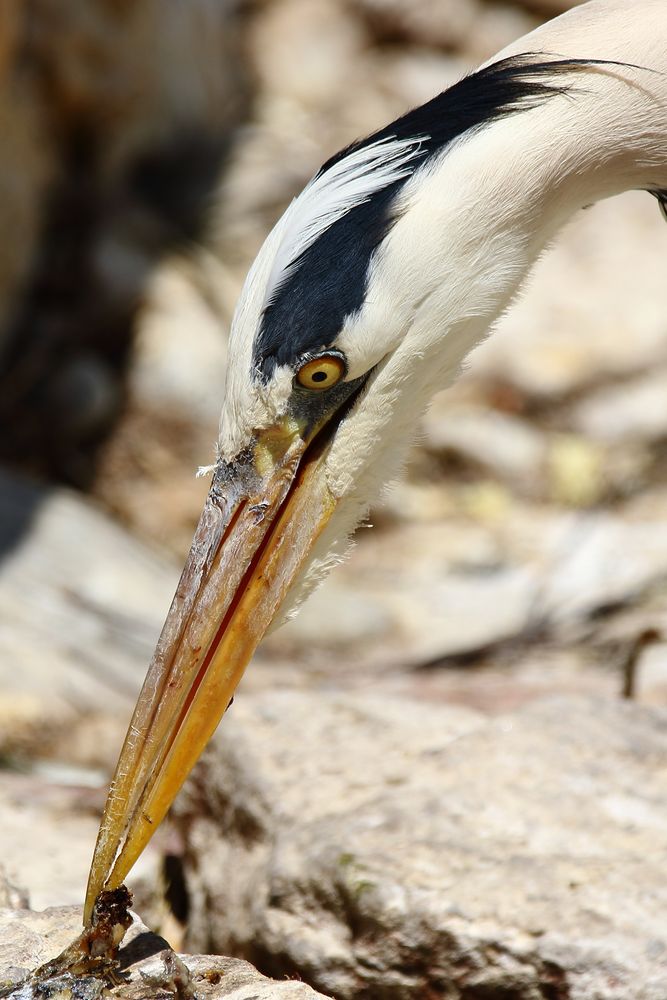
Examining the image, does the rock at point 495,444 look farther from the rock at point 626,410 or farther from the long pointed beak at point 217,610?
the long pointed beak at point 217,610

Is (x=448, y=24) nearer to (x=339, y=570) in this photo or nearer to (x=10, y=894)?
(x=339, y=570)

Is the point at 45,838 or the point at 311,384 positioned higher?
the point at 311,384

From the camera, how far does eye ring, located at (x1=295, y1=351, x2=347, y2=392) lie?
212 centimetres

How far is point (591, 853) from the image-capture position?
2.20 m

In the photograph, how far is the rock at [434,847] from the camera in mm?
1985

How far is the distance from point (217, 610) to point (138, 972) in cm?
59

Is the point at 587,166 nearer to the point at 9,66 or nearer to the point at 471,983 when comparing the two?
the point at 471,983

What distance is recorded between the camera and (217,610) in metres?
2.15

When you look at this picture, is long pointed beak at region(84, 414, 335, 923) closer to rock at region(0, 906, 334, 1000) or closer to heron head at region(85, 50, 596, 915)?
heron head at region(85, 50, 596, 915)

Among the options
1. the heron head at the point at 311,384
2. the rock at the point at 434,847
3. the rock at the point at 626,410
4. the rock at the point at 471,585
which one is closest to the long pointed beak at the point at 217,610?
the heron head at the point at 311,384

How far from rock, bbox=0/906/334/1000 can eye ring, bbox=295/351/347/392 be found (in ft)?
3.00

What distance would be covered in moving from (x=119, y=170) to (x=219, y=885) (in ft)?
14.9

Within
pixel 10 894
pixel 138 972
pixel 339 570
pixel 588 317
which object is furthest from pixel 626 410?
pixel 138 972

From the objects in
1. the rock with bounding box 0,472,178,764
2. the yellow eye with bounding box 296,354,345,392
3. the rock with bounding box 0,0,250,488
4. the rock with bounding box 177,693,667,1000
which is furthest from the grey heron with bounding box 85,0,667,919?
the rock with bounding box 0,0,250,488
